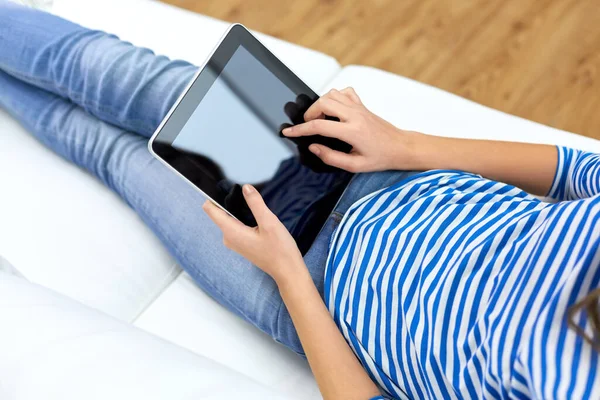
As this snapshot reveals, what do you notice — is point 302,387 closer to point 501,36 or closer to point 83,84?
point 83,84

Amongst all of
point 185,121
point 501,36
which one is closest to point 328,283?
point 185,121

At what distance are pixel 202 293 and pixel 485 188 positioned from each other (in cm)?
45

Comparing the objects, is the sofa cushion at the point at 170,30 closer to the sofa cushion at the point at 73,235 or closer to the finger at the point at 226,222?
the sofa cushion at the point at 73,235

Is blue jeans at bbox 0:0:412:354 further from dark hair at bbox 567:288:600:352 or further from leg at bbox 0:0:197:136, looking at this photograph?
dark hair at bbox 567:288:600:352

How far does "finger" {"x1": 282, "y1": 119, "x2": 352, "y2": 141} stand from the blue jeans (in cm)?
8

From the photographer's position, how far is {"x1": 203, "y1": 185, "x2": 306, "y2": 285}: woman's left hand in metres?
0.67

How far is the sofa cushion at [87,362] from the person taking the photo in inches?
23.9

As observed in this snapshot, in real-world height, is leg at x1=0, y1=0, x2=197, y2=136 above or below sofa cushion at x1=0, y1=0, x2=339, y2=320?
above

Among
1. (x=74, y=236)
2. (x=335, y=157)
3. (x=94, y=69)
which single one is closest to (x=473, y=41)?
(x=335, y=157)

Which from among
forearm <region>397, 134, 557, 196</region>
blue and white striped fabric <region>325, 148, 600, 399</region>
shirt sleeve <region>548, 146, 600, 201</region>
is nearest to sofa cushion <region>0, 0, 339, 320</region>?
blue and white striped fabric <region>325, 148, 600, 399</region>

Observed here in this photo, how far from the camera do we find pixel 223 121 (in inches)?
27.5

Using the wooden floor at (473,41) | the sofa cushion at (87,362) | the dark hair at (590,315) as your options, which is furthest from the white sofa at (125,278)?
the wooden floor at (473,41)

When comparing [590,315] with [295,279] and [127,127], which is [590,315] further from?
[127,127]

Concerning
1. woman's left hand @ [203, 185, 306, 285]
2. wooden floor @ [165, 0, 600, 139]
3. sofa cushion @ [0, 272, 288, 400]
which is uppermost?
wooden floor @ [165, 0, 600, 139]
